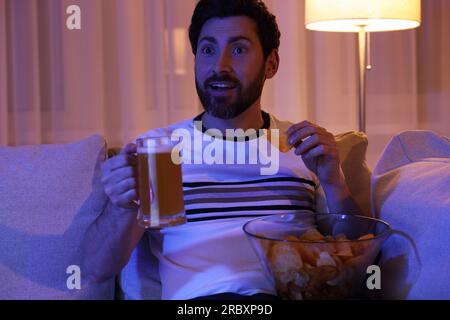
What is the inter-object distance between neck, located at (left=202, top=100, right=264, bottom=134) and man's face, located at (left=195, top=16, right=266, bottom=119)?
2 centimetres

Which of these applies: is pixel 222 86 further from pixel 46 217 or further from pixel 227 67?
pixel 46 217

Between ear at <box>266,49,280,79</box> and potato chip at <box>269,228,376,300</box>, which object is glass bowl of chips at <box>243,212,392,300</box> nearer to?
potato chip at <box>269,228,376,300</box>

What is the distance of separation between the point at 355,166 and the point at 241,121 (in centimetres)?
33

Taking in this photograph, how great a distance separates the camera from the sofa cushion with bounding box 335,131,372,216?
1.50 m

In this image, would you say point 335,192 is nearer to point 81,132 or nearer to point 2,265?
point 2,265

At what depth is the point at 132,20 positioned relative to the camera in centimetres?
258

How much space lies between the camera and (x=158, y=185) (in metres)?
1.10

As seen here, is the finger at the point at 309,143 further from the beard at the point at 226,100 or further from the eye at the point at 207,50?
the eye at the point at 207,50

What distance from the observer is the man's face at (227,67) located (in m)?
1.51
